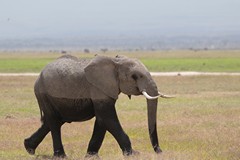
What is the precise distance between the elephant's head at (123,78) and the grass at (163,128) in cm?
107

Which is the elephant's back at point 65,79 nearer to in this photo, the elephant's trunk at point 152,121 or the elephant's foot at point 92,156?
the elephant's foot at point 92,156

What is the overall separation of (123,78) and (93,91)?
633mm

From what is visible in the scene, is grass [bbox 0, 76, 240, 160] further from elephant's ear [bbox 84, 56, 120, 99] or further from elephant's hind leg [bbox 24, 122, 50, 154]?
elephant's ear [bbox 84, 56, 120, 99]

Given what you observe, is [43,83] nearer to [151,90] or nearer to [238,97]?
[151,90]

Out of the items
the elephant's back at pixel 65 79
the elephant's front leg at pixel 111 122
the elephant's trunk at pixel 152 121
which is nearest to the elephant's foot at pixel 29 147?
the elephant's back at pixel 65 79

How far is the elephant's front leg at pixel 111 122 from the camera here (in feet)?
42.3

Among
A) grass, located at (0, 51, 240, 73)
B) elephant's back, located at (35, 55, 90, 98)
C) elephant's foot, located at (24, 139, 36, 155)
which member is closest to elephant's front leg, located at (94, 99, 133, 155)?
elephant's back, located at (35, 55, 90, 98)

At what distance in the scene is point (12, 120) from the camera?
2050cm

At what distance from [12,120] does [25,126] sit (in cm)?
147

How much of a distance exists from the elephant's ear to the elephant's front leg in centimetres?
26

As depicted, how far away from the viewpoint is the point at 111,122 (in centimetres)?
1289

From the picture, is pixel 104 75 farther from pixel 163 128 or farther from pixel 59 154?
pixel 163 128

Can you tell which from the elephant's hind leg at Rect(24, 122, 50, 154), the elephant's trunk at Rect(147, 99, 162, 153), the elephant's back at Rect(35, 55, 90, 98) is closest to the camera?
the elephant's trunk at Rect(147, 99, 162, 153)

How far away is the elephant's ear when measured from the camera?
13.1 meters
